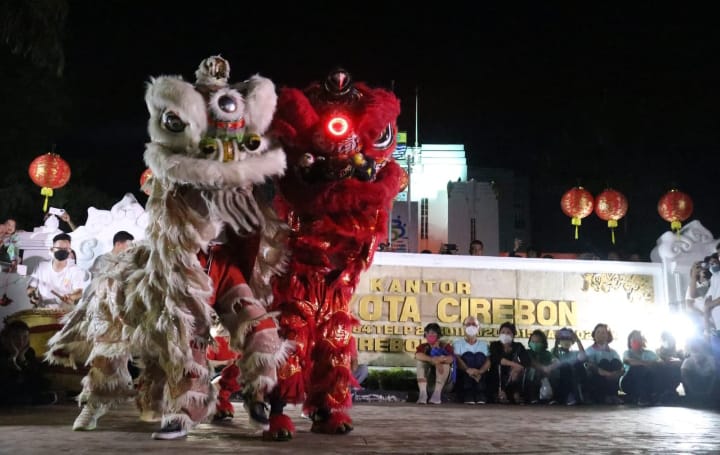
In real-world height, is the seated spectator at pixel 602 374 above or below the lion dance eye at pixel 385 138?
below

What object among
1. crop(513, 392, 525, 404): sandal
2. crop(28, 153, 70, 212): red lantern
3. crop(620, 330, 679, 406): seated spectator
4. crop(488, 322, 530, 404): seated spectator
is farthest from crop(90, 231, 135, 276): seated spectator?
crop(620, 330, 679, 406): seated spectator

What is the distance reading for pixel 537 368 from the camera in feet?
25.6

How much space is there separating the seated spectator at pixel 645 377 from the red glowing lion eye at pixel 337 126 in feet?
19.1

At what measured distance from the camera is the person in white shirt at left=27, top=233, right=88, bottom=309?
756 cm

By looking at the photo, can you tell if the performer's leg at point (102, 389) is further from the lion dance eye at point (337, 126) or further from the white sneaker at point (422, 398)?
the white sneaker at point (422, 398)

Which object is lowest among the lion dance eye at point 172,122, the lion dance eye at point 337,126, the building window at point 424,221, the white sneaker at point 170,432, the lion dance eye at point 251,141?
the white sneaker at point 170,432

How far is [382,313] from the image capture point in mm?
8828

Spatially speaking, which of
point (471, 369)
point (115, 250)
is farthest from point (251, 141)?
point (471, 369)

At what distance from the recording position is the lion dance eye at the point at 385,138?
3932 millimetres

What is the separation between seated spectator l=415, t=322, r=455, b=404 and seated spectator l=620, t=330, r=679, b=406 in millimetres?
2292

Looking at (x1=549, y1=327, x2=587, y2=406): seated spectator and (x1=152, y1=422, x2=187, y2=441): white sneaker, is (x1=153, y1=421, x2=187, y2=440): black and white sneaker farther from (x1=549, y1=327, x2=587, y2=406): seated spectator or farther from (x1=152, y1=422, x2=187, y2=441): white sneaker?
(x1=549, y1=327, x2=587, y2=406): seated spectator

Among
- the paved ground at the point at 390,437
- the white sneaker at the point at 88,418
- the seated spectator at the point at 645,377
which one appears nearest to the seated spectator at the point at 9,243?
the paved ground at the point at 390,437

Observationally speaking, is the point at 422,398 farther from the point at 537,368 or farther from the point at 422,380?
the point at 537,368

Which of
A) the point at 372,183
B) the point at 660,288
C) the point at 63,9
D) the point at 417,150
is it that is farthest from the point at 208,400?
the point at 417,150
